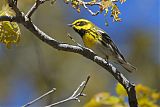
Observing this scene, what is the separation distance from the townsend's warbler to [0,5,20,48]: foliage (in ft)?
3.30

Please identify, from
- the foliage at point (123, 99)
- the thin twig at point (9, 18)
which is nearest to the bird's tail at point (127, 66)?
the foliage at point (123, 99)

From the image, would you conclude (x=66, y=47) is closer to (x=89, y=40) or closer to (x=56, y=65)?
(x=89, y=40)

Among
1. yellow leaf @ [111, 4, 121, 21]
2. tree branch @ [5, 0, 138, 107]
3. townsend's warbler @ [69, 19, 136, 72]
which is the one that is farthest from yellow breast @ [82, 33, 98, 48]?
yellow leaf @ [111, 4, 121, 21]

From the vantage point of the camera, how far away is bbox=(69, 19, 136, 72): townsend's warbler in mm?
2941

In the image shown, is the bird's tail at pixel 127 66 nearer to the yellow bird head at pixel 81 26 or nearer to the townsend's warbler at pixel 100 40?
the townsend's warbler at pixel 100 40

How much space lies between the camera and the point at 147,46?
329 inches

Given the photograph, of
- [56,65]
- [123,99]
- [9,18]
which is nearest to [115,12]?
[9,18]

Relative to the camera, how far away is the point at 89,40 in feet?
9.64

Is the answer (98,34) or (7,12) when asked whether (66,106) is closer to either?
(98,34)

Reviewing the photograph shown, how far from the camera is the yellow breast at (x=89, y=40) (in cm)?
289

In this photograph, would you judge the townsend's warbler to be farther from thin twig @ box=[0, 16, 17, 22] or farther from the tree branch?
thin twig @ box=[0, 16, 17, 22]

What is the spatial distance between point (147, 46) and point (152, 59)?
0.25 m

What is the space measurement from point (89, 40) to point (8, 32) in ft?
3.48

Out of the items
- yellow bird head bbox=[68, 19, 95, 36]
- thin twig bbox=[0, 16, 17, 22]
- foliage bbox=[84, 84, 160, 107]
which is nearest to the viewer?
thin twig bbox=[0, 16, 17, 22]
